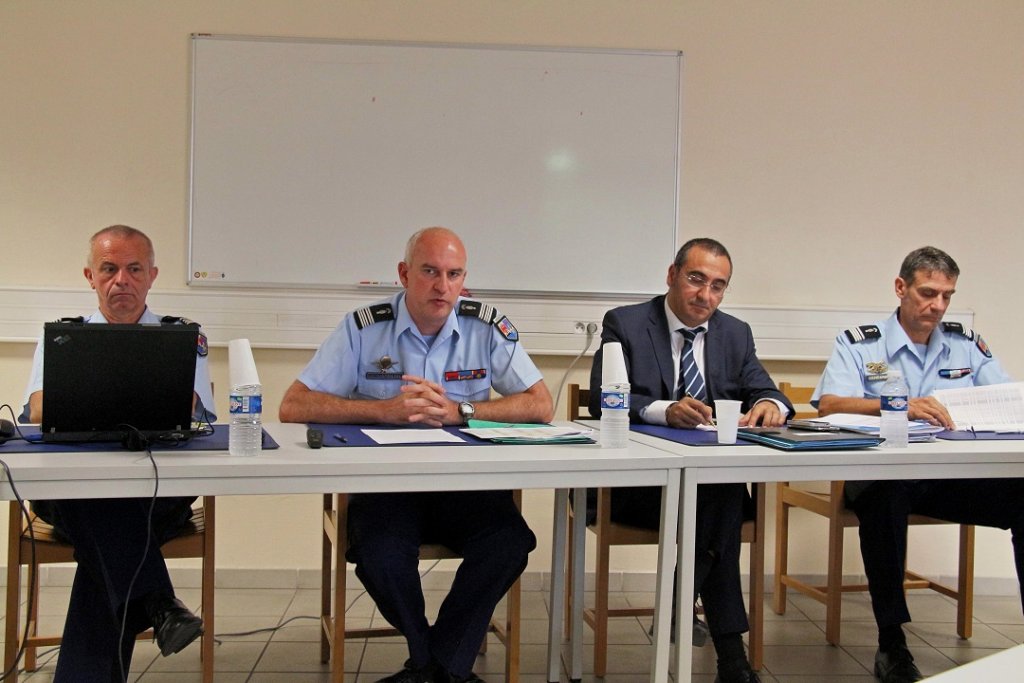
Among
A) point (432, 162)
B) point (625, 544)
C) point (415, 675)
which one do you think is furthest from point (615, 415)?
point (432, 162)

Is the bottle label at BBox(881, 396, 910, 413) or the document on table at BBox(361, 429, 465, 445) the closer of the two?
the document on table at BBox(361, 429, 465, 445)

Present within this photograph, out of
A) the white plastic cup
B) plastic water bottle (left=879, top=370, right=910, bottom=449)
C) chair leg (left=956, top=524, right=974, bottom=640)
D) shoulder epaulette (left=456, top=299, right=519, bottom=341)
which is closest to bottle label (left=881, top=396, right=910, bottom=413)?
plastic water bottle (left=879, top=370, right=910, bottom=449)

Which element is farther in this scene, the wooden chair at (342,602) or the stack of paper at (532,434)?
the wooden chair at (342,602)

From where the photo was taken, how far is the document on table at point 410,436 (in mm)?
1896

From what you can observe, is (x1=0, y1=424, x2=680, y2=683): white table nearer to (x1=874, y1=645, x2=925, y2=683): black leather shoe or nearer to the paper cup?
the paper cup

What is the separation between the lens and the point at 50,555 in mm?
2115

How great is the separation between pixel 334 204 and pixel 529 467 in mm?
1794

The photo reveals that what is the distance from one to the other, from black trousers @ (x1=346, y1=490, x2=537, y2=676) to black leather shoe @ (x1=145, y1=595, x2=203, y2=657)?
37 centimetres

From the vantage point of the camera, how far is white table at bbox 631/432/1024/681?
6.00 feet

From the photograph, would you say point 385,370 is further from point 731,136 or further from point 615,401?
point 731,136

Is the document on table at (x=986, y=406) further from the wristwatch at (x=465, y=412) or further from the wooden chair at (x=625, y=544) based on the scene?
the wristwatch at (x=465, y=412)

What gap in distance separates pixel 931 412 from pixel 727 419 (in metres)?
0.76

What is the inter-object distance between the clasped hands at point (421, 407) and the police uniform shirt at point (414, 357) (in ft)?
0.93

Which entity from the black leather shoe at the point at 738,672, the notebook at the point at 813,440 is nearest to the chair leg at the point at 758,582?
the black leather shoe at the point at 738,672
